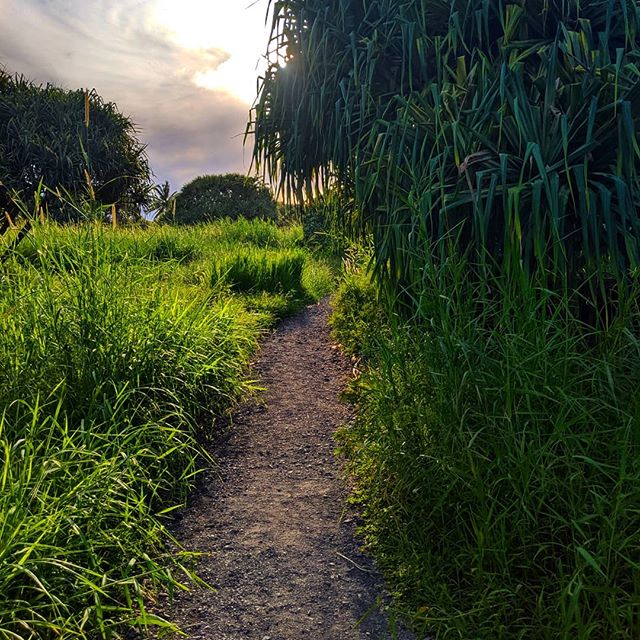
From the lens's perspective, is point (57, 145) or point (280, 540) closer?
point (280, 540)

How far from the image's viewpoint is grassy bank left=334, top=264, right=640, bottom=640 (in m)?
1.63

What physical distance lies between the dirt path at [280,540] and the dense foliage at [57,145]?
11041 millimetres

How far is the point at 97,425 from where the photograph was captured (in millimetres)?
2447

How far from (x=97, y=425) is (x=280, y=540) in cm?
98

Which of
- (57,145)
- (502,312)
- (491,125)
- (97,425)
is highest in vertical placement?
(57,145)

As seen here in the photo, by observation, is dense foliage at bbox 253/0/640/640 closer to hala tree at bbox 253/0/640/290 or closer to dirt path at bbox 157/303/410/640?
hala tree at bbox 253/0/640/290

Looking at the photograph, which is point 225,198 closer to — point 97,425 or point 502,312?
point 97,425

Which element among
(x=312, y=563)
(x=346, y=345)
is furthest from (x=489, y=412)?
(x=346, y=345)

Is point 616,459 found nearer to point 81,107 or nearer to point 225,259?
point 225,259

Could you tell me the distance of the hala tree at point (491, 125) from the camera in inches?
94.4

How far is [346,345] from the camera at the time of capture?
475 centimetres

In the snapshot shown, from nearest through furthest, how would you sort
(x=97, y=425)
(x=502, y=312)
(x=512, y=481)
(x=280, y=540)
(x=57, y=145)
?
Result: (x=512, y=481), (x=502, y=312), (x=280, y=540), (x=97, y=425), (x=57, y=145)

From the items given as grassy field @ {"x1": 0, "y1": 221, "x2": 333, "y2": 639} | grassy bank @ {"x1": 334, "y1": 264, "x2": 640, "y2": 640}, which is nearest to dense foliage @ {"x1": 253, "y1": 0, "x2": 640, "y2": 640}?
grassy bank @ {"x1": 334, "y1": 264, "x2": 640, "y2": 640}

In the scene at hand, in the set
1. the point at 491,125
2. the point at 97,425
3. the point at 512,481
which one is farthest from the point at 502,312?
the point at 97,425
